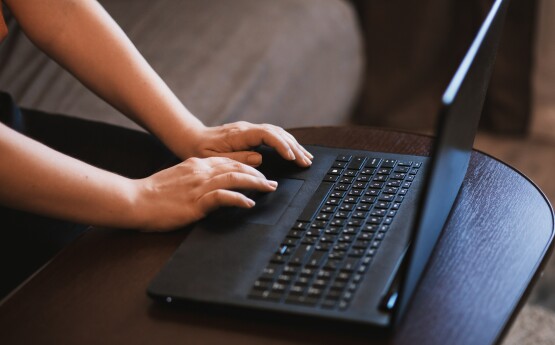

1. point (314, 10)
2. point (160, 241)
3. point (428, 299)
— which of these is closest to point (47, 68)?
point (314, 10)

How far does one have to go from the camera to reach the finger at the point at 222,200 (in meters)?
0.88

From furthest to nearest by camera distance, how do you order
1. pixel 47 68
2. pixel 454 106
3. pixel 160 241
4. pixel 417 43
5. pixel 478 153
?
pixel 417 43 < pixel 47 68 < pixel 478 153 < pixel 160 241 < pixel 454 106

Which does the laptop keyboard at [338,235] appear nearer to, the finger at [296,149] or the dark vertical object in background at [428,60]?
the finger at [296,149]

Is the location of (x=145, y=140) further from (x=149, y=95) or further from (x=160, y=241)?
(x=160, y=241)

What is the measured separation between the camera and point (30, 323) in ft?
2.66

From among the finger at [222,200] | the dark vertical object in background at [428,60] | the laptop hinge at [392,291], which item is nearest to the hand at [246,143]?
the finger at [222,200]

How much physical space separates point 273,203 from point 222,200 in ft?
0.21

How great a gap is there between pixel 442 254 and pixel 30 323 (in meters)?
0.44

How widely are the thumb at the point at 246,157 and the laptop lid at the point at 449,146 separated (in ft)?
0.81

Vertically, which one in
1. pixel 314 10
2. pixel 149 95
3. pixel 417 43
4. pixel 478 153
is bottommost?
pixel 417 43

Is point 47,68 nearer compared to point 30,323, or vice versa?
point 30,323

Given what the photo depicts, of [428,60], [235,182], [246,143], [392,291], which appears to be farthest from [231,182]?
[428,60]

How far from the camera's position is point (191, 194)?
0.90 meters

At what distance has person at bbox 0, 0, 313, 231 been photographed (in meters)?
0.88
